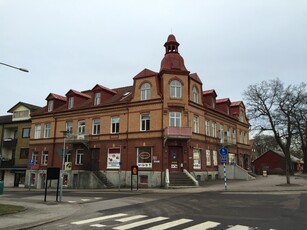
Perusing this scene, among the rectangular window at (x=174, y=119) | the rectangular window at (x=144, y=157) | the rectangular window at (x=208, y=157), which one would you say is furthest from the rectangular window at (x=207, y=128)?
the rectangular window at (x=144, y=157)

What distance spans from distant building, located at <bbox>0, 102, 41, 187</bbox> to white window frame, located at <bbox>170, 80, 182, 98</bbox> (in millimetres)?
24618

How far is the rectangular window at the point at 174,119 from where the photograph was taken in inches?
1210

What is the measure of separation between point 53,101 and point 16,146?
11.2 metres

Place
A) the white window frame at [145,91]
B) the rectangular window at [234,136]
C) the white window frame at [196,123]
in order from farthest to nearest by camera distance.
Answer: the rectangular window at [234,136] → the white window frame at [196,123] → the white window frame at [145,91]

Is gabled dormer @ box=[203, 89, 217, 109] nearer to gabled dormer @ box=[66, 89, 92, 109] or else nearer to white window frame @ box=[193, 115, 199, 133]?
white window frame @ box=[193, 115, 199, 133]

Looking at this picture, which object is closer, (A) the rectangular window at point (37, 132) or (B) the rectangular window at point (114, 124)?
(B) the rectangular window at point (114, 124)

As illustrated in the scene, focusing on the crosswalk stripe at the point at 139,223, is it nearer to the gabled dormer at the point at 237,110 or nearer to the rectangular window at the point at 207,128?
the rectangular window at the point at 207,128

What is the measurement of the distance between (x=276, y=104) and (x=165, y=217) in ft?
102

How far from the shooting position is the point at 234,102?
154ft

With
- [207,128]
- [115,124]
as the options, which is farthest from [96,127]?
[207,128]

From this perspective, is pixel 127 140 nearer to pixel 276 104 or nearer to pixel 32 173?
pixel 32 173

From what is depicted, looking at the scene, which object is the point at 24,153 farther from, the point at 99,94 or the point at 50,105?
the point at 99,94

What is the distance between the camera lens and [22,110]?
47.0 meters

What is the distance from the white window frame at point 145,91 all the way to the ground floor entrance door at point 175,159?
580 cm
